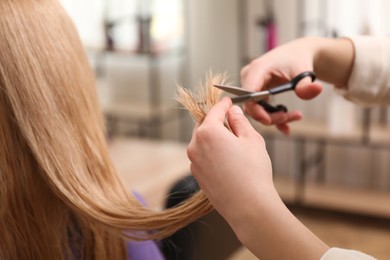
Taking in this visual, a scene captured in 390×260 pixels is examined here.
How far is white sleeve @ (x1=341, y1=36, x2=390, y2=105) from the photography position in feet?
2.97

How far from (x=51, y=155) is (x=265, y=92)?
33cm

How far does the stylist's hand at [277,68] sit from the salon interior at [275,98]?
1552mm

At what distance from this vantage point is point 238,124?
1.90 feet

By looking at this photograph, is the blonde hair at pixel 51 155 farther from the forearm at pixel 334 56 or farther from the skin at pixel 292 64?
the forearm at pixel 334 56

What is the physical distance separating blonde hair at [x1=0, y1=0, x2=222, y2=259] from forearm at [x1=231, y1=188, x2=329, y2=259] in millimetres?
212

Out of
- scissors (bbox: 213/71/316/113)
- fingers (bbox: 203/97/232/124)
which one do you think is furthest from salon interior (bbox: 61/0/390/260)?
fingers (bbox: 203/97/232/124)

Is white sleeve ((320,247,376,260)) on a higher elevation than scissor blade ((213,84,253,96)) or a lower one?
lower

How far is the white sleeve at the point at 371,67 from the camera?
0.91 metres

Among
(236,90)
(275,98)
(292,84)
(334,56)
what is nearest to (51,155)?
(236,90)

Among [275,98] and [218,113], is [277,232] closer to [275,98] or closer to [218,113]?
[218,113]

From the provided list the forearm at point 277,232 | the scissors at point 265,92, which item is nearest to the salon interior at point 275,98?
the scissors at point 265,92

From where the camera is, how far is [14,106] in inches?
30.2

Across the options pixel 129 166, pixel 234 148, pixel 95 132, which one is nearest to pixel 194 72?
pixel 129 166

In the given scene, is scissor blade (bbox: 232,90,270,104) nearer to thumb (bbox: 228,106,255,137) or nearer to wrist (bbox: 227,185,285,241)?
thumb (bbox: 228,106,255,137)
